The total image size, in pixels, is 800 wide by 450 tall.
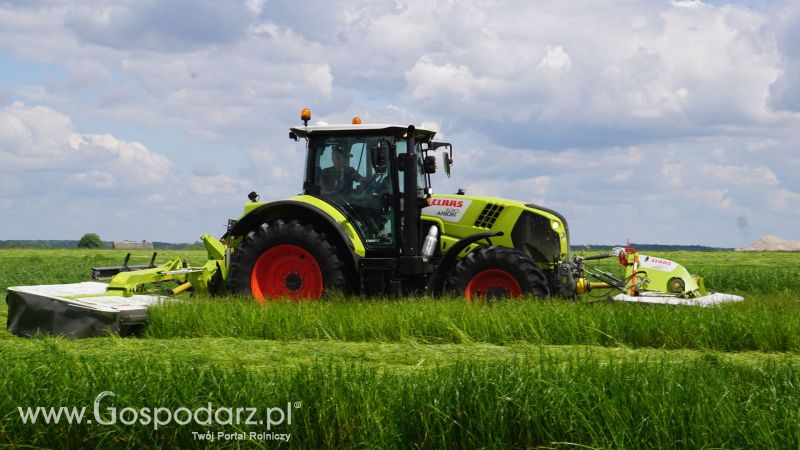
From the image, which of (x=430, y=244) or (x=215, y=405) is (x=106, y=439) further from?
(x=430, y=244)

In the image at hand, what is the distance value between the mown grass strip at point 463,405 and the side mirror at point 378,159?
4.96 metres

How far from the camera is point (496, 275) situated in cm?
1016

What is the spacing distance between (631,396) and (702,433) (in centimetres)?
42

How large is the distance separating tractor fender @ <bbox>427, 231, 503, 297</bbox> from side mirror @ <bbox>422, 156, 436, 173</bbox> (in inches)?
39.9

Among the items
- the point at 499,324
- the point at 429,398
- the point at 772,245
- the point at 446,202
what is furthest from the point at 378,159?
the point at 772,245

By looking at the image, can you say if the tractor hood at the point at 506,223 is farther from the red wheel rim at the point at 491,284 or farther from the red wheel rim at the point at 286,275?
the red wheel rim at the point at 286,275

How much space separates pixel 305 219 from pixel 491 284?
96.8 inches

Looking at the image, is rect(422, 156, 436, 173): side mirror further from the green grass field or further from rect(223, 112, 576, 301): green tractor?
the green grass field

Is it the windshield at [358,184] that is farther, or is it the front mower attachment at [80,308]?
the windshield at [358,184]

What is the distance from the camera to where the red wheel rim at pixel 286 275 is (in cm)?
1026

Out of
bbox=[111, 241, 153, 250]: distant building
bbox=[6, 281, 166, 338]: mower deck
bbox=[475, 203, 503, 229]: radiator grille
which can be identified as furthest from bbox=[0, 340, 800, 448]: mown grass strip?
bbox=[111, 241, 153, 250]: distant building

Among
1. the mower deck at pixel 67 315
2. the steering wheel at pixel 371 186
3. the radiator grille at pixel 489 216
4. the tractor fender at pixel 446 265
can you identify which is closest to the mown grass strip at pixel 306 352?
the mower deck at pixel 67 315

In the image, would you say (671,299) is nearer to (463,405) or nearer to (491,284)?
(491,284)

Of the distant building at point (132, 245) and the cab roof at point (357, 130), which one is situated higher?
the cab roof at point (357, 130)
